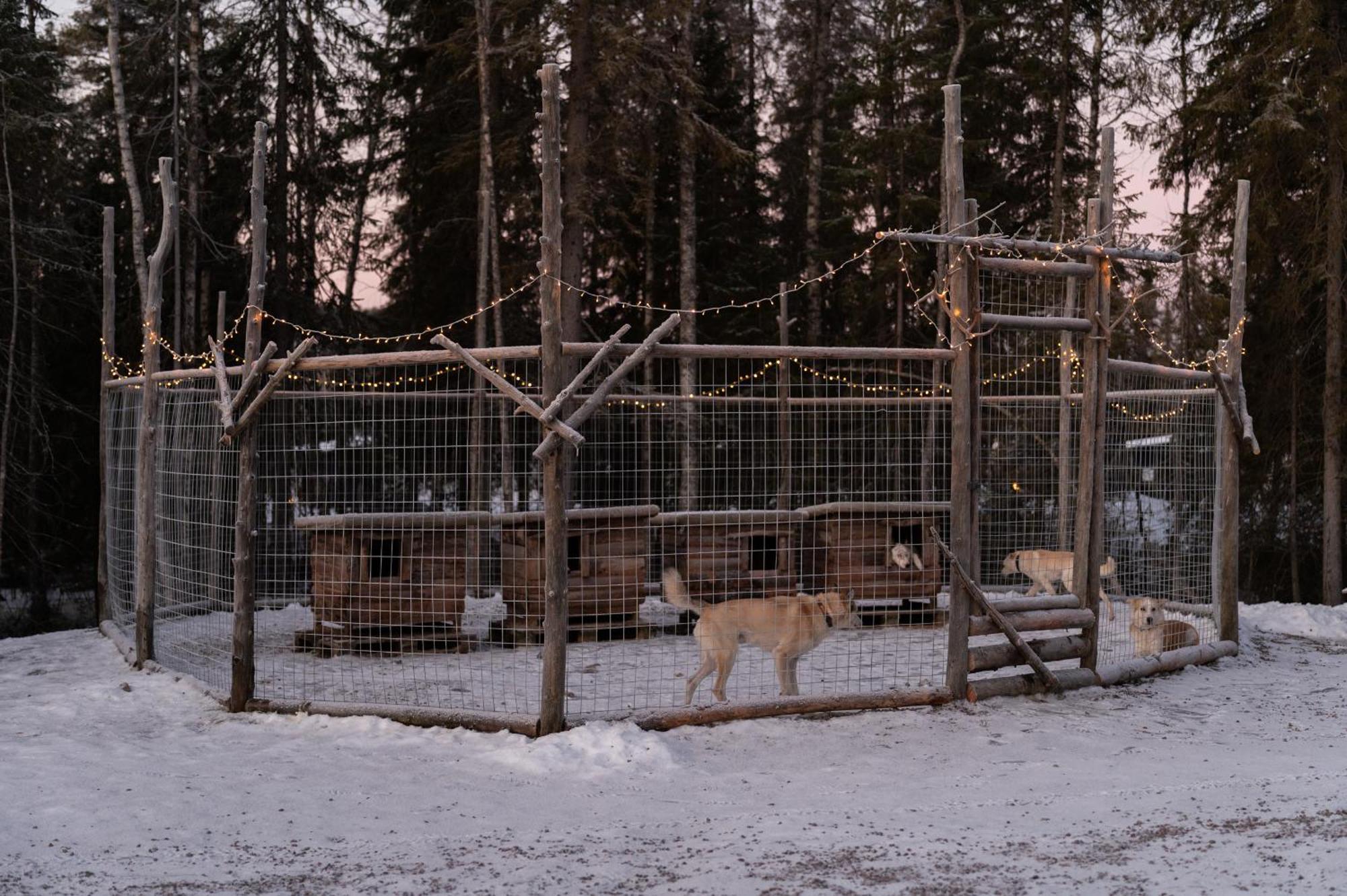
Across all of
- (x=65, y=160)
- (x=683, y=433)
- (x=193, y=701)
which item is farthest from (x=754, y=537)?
(x=65, y=160)

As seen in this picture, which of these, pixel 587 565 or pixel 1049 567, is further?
pixel 1049 567

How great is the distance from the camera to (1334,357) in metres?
15.3

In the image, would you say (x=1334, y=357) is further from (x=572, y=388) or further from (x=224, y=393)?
(x=224, y=393)

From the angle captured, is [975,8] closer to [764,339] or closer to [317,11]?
[764,339]

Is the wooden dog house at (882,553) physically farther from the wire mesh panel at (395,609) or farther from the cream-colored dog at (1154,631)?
the wire mesh panel at (395,609)

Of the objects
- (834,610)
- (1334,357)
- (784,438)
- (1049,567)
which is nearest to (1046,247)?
(834,610)

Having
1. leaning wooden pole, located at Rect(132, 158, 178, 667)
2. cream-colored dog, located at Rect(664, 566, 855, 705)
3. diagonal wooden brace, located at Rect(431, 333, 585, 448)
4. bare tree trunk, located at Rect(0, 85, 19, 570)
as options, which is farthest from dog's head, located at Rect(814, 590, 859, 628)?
bare tree trunk, located at Rect(0, 85, 19, 570)

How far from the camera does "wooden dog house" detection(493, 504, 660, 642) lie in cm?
1148

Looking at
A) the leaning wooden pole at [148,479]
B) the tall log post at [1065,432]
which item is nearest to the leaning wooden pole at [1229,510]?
the tall log post at [1065,432]

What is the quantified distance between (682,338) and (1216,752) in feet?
36.2

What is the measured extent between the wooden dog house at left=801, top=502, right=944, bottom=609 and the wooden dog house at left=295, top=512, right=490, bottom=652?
3750 mm

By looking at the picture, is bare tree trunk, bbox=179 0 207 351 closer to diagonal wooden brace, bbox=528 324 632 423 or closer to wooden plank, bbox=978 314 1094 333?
diagonal wooden brace, bbox=528 324 632 423

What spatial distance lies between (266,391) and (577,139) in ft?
27.8

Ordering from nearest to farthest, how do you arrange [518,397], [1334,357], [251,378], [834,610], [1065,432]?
[518,397]
[251,378]
[834,610]
[1065,432]
[1334,357]
